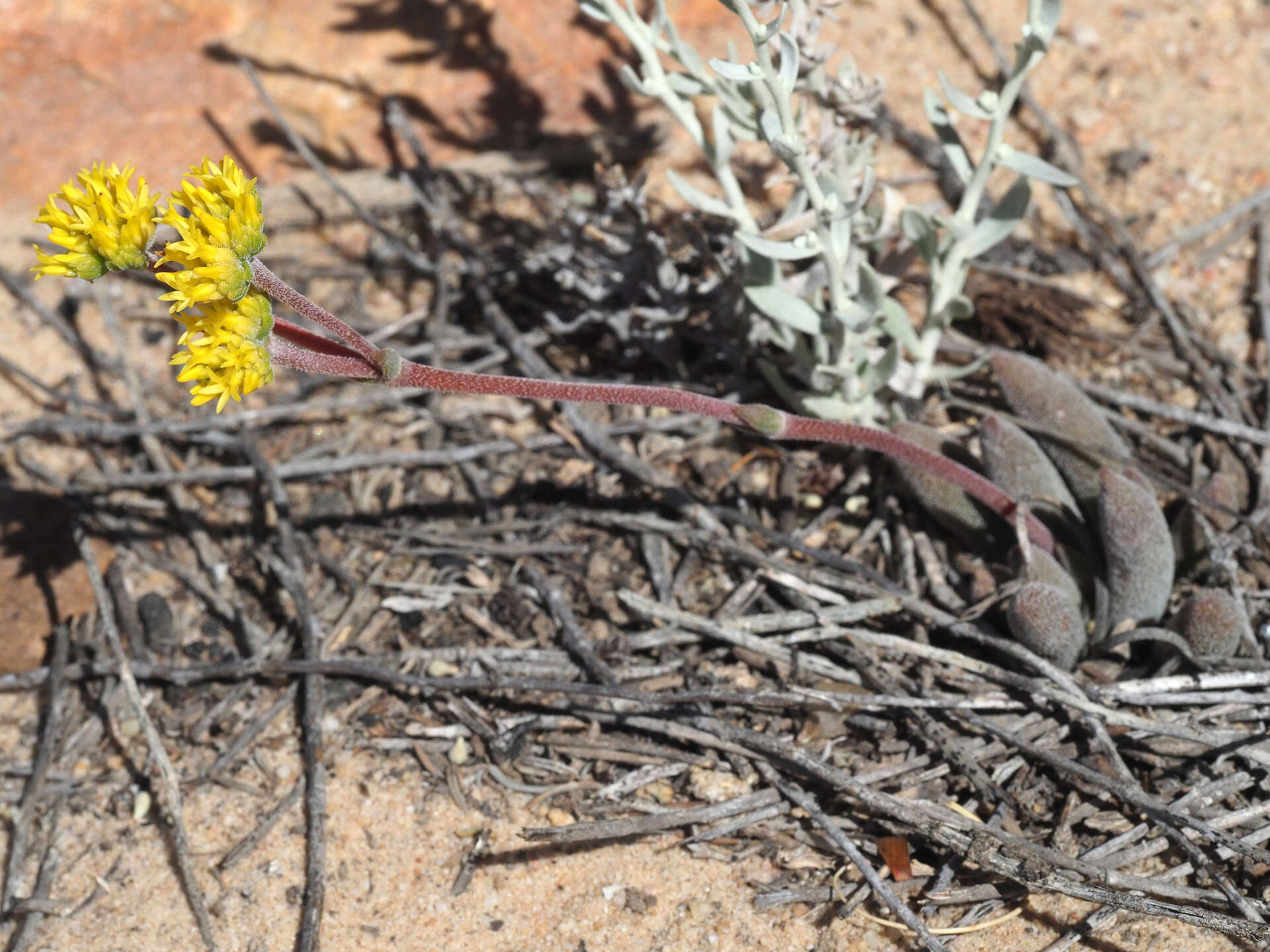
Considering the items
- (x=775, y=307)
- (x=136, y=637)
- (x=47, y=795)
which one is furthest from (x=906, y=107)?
(x=47, y=795)

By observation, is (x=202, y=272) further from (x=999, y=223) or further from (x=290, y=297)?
(x=999, y=223)

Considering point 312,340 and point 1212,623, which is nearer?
point 312,340

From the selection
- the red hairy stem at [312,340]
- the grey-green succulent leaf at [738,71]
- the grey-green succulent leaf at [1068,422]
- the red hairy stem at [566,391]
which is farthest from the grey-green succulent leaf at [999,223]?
the red hairy stem at [312,340]

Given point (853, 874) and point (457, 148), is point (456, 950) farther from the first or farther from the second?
point (457, 148)

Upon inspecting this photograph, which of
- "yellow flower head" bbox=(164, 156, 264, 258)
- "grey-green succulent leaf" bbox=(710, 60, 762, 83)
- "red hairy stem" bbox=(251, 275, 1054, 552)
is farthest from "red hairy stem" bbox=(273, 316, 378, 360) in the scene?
"grey-green succulent leaf" bbox=(710, 60, 762, 83)

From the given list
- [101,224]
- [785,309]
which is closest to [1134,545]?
[785,309]

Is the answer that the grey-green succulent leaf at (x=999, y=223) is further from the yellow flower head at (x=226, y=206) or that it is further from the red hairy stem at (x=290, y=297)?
the yellow flower head at (x=226, y=206)
